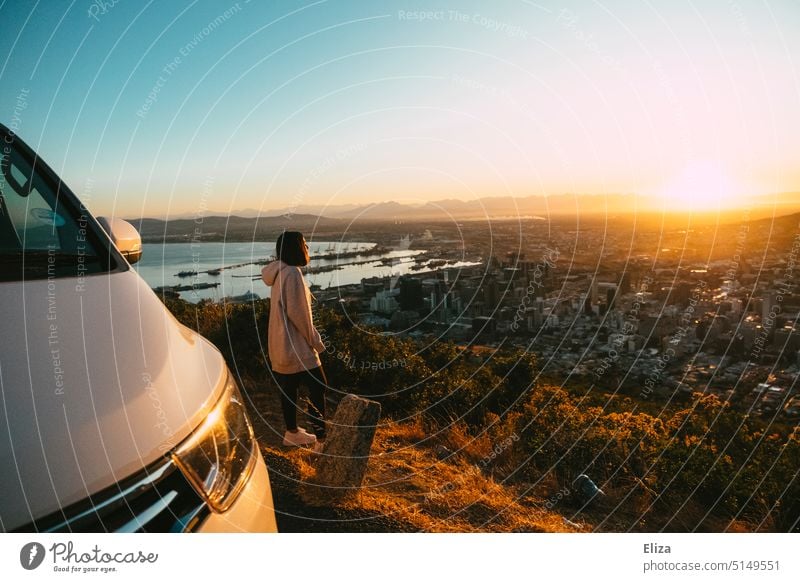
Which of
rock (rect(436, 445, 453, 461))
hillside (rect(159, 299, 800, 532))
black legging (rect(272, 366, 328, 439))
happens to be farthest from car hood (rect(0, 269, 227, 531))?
rock (rect(436, 445, 453, 461))

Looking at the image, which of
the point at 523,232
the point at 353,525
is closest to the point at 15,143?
the point at 353,525

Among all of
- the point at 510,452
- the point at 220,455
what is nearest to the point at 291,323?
the point at 510,452

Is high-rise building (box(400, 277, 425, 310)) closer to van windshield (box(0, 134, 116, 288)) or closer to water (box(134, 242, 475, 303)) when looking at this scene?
water (box(134, 242, 475, 303))

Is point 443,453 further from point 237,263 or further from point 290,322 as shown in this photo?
point 237,263

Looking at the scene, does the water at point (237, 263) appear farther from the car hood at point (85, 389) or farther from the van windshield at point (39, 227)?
the car hood at point (85, 389)

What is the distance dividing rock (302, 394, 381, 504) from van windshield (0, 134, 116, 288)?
7.25 feet

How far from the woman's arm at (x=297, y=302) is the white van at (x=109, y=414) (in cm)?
218

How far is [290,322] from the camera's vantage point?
454cm

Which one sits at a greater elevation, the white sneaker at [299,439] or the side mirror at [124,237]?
the side mirror at [124,237]

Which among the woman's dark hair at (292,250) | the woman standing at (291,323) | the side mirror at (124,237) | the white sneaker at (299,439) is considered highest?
the side mirror at (124,237)

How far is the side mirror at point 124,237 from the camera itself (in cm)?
257

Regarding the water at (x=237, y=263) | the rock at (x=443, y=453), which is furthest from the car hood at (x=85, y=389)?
the water at (x=237, y=263)

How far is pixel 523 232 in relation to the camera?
15.9 m

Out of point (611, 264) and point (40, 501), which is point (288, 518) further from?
point (611, 264)
